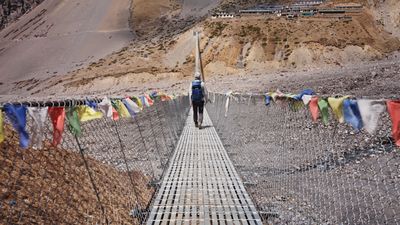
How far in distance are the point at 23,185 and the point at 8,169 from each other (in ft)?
1.07

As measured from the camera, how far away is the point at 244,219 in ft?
14.0

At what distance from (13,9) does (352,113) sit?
11136cm

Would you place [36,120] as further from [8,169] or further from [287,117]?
[287,117]

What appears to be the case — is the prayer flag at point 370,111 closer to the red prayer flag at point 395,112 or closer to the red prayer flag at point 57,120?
the red prayer flag at point 395,112

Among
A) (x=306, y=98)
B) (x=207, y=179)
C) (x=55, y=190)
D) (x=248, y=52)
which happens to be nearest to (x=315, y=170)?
(x=207, y=179)

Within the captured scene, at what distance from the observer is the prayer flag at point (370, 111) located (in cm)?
358

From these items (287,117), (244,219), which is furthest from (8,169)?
(287,117)

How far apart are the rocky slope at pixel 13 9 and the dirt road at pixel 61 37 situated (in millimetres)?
3733

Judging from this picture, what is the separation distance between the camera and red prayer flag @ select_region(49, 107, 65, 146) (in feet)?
11.0

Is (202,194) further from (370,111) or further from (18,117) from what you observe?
(18,117)

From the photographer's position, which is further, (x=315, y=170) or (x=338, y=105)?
(x=315, y=170)

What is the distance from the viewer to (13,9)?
10075 cm

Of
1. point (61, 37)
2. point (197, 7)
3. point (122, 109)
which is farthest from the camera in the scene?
point (197, 7)

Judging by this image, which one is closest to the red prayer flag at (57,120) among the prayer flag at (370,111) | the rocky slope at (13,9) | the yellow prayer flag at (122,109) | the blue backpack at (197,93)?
the yellow prayer flag at (122,109)
